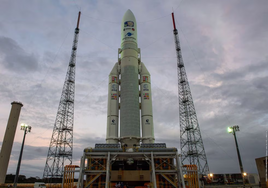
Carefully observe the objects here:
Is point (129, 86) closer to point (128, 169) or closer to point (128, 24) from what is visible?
point (128, 24)

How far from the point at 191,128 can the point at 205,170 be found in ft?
40.3

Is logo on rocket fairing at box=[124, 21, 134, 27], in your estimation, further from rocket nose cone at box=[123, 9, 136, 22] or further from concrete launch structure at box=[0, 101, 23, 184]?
concrete launch structure at box=[0, 101, 23, 184]

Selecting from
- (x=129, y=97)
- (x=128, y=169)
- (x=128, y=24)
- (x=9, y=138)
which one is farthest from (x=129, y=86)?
(x=9, y=138)

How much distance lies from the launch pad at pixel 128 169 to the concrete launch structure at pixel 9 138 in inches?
1223

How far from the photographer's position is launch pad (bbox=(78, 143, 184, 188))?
2889 cm

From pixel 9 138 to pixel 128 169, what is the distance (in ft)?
117

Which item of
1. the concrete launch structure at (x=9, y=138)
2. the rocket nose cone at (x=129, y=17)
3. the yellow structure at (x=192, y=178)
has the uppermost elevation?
the rocket nose cone at (x=129, y=17)

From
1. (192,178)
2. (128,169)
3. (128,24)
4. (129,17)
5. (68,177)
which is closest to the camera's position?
(68,177)

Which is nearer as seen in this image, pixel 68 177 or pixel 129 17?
pixel 68 177

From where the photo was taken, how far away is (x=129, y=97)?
41719 millimetres

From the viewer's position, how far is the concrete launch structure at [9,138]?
48.5 meters

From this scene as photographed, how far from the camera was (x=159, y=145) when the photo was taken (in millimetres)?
33344

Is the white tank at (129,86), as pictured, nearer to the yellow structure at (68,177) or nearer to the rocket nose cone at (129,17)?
the rocket nose cone at (129,17)

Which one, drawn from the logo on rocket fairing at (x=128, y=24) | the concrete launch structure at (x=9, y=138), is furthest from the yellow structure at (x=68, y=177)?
the logo on rocket fairing at (x=128, y=24)
